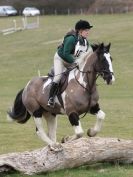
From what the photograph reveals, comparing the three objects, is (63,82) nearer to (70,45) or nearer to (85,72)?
(85,72)

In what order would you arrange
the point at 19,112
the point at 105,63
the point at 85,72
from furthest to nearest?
1. the point at 19,112
2. the point at 85,72
3. the point at 105,63

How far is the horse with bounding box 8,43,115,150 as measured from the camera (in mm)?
11516

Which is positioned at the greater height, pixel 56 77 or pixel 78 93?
pixel 56 77

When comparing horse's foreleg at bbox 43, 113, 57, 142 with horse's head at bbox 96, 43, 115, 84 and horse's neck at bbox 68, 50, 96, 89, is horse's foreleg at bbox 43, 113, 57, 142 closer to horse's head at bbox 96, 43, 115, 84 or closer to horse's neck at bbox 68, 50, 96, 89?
horse's neck at bbox 68, 50, 96, 89

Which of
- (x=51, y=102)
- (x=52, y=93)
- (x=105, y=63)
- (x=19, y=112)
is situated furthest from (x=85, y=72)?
(x=19, y=112)

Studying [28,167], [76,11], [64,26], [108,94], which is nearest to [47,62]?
[108,94]

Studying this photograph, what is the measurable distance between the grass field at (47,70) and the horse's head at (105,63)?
5.48 feet

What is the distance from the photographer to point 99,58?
1162 cm

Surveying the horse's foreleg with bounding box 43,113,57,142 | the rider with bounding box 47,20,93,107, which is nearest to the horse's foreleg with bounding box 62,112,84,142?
the rider with bounding box 47,20,93,107

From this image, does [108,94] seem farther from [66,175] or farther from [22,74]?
[66,175]

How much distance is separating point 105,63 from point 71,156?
6.96 feet

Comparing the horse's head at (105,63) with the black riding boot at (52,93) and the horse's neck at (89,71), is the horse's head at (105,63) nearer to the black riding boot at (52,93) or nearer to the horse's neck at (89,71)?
the horse's neck at (89,71)

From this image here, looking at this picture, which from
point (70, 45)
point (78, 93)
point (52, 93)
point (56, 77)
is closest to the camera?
point (78, 93)

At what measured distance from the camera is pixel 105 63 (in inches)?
450
